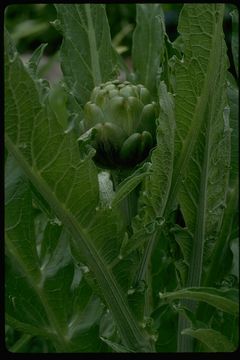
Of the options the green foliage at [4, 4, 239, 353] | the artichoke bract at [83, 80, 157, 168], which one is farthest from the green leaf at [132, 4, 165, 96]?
the artichoke bract at [83, 80, 157, 168]

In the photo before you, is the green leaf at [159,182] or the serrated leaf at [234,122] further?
the serrated leaf at [234,122]

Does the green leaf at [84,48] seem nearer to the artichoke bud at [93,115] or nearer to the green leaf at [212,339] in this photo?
the artichoke bud at [93,115]

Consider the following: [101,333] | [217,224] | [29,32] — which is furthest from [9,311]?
[29,32]

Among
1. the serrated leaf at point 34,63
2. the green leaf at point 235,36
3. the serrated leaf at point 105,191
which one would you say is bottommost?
the serrated leaf at point 105,191

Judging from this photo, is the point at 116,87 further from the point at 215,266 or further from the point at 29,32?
the point at 29,32

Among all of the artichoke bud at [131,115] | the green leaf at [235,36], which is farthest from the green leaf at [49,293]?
the green leaf at [235,36]

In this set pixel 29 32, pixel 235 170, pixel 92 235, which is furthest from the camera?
pixel 29 32

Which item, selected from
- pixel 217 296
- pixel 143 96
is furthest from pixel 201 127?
pixel 217 296
